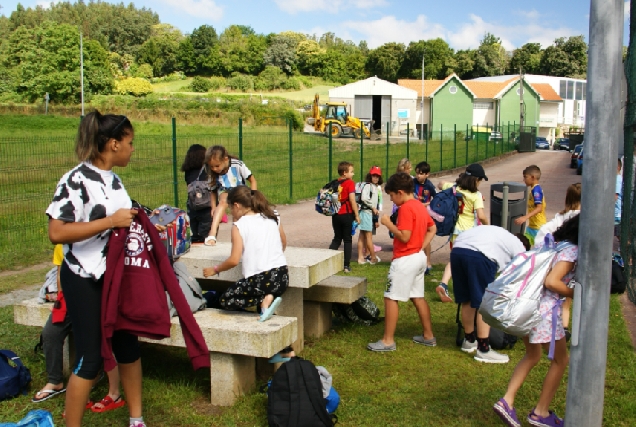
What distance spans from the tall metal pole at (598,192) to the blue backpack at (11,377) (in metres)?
3.81

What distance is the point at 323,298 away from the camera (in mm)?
6234

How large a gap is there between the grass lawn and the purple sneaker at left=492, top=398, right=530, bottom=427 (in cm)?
18

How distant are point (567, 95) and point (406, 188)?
85.1 meters

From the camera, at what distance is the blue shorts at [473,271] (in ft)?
18.3

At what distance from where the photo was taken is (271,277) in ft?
16.7

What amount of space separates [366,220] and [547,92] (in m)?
72.0

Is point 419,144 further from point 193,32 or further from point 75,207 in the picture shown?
point 193,32

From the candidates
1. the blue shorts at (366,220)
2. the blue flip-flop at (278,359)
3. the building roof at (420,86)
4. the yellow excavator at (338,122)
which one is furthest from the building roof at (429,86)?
the blue flip-flop at (278,359)

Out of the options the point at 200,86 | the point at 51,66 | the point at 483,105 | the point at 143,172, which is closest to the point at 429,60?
the point at 200,86

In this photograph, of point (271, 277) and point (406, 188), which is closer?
point (271, 277)

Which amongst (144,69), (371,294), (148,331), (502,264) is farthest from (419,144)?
(144,69)

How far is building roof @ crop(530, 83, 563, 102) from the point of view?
74081mm

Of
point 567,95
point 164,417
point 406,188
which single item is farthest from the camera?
point 567,95

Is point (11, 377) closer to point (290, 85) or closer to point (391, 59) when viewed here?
point (290, 85)
